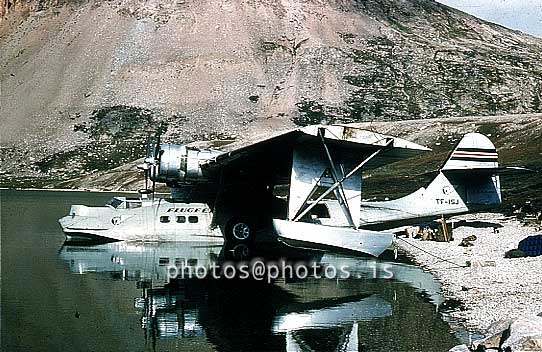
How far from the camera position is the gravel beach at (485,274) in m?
19.1

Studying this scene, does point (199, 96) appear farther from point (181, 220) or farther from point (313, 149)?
point (313, 149)

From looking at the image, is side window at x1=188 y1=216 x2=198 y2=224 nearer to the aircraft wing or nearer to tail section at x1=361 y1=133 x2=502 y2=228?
the aircraft wing

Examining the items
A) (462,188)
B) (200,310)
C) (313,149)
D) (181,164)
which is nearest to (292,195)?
(313,149)

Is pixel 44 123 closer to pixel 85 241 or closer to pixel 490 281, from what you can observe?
pixel 85 241

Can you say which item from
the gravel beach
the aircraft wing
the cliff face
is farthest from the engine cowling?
the cliff face

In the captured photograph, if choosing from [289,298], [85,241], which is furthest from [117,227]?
[289,298]

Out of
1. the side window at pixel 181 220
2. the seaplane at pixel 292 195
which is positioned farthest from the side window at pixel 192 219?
the side window at pixel 181 220

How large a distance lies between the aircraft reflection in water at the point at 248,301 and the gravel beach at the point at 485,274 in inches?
40.1

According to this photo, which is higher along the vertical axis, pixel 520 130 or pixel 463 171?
pixel 520 130

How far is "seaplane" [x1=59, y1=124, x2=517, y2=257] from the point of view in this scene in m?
26.5

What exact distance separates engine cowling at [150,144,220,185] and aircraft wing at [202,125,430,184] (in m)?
0.68

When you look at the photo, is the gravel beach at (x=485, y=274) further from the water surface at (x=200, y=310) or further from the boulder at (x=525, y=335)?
the boulder at (x=525, y=335)

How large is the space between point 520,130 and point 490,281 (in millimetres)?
109539

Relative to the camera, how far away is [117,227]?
117ft
